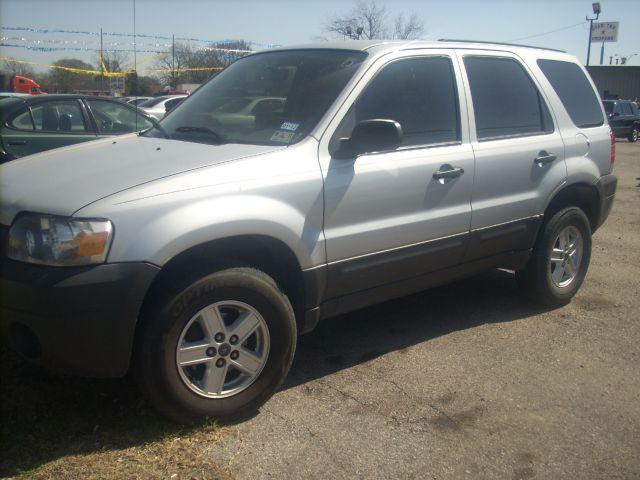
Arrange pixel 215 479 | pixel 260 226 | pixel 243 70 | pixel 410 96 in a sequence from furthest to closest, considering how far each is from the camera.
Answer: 1. pixel 243 70
2. pixel 410 96
3. pixel 260 226
4. pixel 215 479

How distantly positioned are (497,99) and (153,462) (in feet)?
10.6

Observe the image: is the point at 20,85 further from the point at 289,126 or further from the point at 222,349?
the point at 222,349

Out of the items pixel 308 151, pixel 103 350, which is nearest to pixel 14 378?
pixel 103 350

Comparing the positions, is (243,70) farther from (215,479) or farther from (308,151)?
(215,479)

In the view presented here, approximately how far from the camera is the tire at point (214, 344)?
2.82 m

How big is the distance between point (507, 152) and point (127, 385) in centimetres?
288

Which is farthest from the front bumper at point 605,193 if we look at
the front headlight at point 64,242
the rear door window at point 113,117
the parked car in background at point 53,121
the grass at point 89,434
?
the rear door window at point 113,117

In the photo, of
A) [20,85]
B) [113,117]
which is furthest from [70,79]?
[113,117]

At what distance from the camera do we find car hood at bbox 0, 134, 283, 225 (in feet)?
9.20

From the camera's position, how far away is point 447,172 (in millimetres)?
3883

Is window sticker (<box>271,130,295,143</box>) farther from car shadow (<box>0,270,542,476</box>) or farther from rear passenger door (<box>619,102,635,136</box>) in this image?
rear passenger door (<box>619,102,635,136</box>)

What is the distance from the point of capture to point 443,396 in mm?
3529

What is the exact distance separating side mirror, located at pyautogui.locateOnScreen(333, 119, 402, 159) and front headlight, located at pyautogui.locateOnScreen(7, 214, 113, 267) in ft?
4.38

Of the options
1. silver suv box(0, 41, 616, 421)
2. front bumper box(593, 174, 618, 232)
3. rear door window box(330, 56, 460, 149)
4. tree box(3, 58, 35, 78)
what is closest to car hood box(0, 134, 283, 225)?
silver suv box(0, 41, 616, 421)
